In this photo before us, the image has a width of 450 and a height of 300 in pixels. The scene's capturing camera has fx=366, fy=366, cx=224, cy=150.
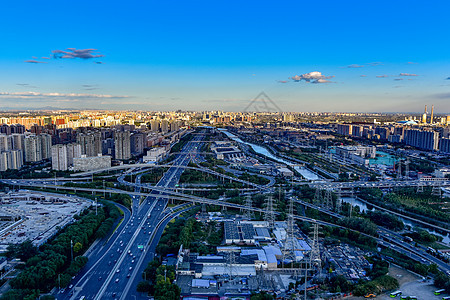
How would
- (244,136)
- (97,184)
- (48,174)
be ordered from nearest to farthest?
1. (97,184)
2. (48,174)
3. (244,136)

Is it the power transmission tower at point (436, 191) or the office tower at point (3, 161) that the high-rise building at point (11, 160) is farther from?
the power transmission tower at point (436, 191)

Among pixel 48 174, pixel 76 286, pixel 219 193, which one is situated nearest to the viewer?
pixel 76 286

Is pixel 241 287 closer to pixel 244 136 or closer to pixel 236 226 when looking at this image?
pixel 236 226

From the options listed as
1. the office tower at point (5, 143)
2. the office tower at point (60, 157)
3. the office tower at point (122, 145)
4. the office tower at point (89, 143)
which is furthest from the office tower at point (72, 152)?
the office tower at point (5, 143)

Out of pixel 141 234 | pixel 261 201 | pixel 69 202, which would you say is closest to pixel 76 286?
pixel 141 234

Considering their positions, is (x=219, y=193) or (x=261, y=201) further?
(x=219, y=193)

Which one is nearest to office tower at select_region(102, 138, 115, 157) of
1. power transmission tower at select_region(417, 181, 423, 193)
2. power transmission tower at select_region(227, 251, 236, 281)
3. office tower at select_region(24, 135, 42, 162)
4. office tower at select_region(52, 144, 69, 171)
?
office tower at select_region(24, 135, 42, 162)

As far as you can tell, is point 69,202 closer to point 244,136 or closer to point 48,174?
point 48,174

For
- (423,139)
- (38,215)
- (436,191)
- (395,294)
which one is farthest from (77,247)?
(423,139)
